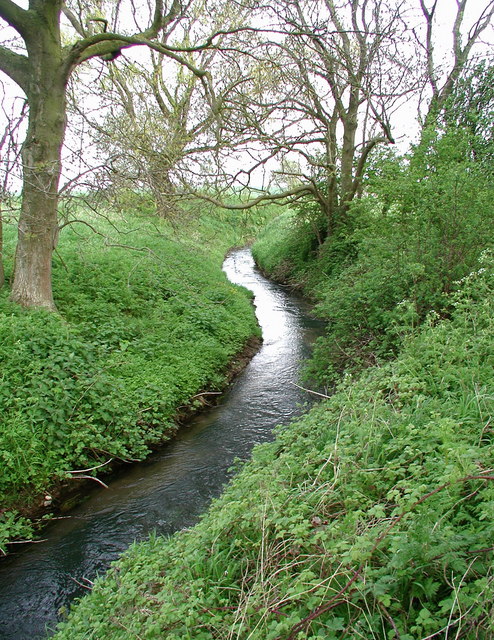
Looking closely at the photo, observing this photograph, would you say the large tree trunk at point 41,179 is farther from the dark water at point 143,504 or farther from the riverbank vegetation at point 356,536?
the riverbank vegetation at point 356,536

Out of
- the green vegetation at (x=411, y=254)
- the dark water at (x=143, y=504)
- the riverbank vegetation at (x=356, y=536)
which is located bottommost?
the dark water at (x=143, y=504)

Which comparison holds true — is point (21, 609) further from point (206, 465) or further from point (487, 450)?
point (487, 450)

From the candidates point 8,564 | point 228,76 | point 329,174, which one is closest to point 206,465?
point 8,564

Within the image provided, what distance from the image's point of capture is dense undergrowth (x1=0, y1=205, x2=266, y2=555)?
17.5 ft

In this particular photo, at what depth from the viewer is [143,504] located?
5.21 metres

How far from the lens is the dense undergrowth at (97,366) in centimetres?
532

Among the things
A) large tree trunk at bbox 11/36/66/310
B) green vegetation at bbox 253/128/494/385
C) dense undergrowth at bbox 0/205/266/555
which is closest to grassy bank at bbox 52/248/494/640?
green vegetation at bbox 253/128/494/385

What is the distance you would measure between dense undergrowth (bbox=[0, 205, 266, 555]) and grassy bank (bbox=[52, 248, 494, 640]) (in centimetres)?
210

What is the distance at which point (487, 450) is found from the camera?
2785 millimetres

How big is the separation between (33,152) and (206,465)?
5.83 metres

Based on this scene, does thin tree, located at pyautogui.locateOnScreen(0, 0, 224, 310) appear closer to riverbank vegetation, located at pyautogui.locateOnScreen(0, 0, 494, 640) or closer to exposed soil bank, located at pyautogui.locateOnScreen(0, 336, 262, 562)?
riverbank vegetation, located at pyautogui.locateOnScreen(0, 0, 494, 640)

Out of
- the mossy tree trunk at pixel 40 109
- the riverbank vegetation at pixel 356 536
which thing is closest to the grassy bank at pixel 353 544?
the riverbank vegetation at pixel 356 536

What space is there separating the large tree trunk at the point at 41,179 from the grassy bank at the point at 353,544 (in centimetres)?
521

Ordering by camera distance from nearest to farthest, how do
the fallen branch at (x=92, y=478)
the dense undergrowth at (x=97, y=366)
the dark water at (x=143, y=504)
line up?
the dark water at (x=143, y=504) < the dense undergrowth at (x=97, y=366) < the fallen branch at (x=92, y=478)
